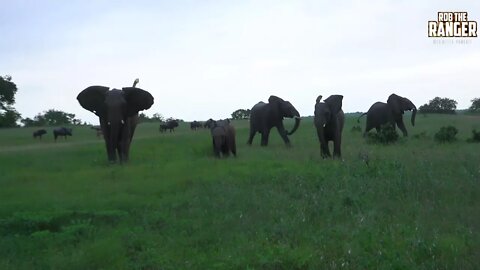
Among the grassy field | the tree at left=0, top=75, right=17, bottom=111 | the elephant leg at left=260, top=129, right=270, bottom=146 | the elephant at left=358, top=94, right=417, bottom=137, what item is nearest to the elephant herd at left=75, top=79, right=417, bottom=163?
the grassy field

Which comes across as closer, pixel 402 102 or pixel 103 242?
pixel 103 242

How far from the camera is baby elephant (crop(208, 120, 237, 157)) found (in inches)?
896

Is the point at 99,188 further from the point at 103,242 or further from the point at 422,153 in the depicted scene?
the point at 422,153

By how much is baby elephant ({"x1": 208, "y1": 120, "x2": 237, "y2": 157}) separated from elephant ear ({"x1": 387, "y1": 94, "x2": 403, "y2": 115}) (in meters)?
13.8

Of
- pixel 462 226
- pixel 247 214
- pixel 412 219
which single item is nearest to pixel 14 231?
pixel 247 214

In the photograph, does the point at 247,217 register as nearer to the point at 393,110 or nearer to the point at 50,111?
the point at 393,110

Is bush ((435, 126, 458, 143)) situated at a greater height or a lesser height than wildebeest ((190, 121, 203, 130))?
lesser

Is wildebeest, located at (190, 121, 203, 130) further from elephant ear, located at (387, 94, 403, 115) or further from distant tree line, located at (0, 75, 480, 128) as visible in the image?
elephant ear, located at (387, 94, 403, 115)

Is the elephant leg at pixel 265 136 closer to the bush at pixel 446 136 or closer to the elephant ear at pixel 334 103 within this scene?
the bush at pixel 446 136

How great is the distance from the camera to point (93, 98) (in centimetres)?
2198

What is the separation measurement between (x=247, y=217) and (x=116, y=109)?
36.7 ft

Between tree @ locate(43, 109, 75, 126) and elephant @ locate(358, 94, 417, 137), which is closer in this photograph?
elephant @ locate(358, 94, 417, 137)

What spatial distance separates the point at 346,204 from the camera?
11383mm

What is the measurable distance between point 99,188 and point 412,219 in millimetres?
7187
